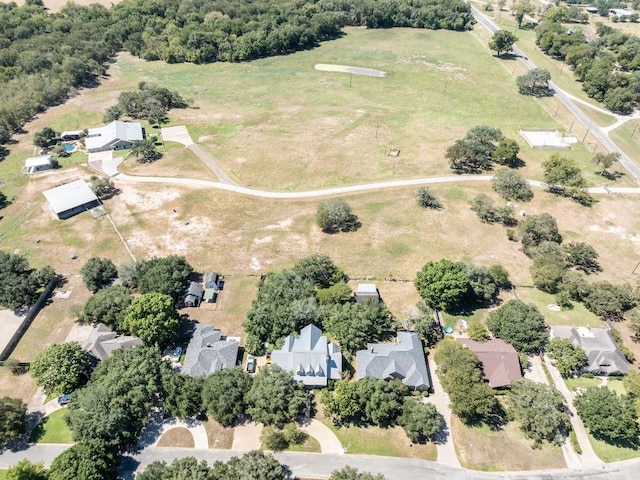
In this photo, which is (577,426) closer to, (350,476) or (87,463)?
(350,476)

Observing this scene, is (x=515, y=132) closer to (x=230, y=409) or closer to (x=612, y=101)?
(x=612, y=101)

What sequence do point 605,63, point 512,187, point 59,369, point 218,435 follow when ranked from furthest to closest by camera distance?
point 605,63 < point 512,187 < point 59,369 < point 218,435

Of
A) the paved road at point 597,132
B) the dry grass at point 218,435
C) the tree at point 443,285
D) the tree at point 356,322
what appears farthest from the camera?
the paved road at point 597,132

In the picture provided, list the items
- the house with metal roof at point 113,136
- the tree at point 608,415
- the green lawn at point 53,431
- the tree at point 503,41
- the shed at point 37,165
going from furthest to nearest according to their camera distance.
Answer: the tree at point 503,41 → the house with metal roof at point 113,136 → the shed at point 37,165 → the green lawn at point 53,431 → the tree at point 608,415

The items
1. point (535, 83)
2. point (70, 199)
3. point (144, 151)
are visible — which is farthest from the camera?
point (535, 83)

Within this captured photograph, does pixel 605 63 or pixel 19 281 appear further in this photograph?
pixel 605 63

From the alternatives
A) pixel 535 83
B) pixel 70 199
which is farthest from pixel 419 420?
pixel 535 83

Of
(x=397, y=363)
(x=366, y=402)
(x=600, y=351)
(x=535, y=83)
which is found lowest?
(x=366, y=402)

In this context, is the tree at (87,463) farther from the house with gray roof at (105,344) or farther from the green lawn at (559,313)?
the green lawn at (559,313)

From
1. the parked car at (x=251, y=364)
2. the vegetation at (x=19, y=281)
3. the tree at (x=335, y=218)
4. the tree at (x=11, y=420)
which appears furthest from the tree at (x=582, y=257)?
the vegetation at (x=19, y=281)
